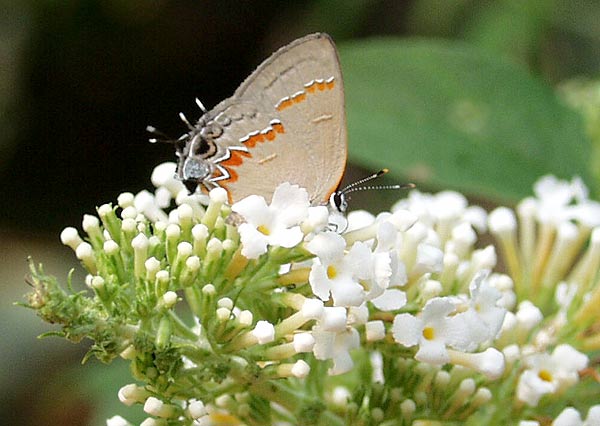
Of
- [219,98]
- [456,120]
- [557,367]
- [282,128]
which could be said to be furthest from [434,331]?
Result: [219,98]

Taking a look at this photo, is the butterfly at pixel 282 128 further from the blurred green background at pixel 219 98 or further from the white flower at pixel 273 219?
the blurred green background at pixel 219 98

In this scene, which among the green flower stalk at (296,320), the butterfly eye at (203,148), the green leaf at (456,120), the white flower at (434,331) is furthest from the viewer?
the green leaf at (456,120)

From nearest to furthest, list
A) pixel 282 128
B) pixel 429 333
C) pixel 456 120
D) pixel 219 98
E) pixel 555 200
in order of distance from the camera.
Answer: pixel 429 333
pixel 282 128
pixel 555 200
pixel 456 120
pixel 219 98

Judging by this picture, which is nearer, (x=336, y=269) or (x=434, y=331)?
(x=336, y=269)

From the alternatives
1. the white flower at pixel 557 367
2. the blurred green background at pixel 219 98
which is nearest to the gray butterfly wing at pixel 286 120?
the white flower at pixel 557 367

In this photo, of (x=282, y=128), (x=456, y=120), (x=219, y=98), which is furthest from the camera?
(x=219, y=98)

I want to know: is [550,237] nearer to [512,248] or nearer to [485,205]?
[512,248]

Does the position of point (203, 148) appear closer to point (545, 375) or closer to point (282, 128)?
point (282, 128)
